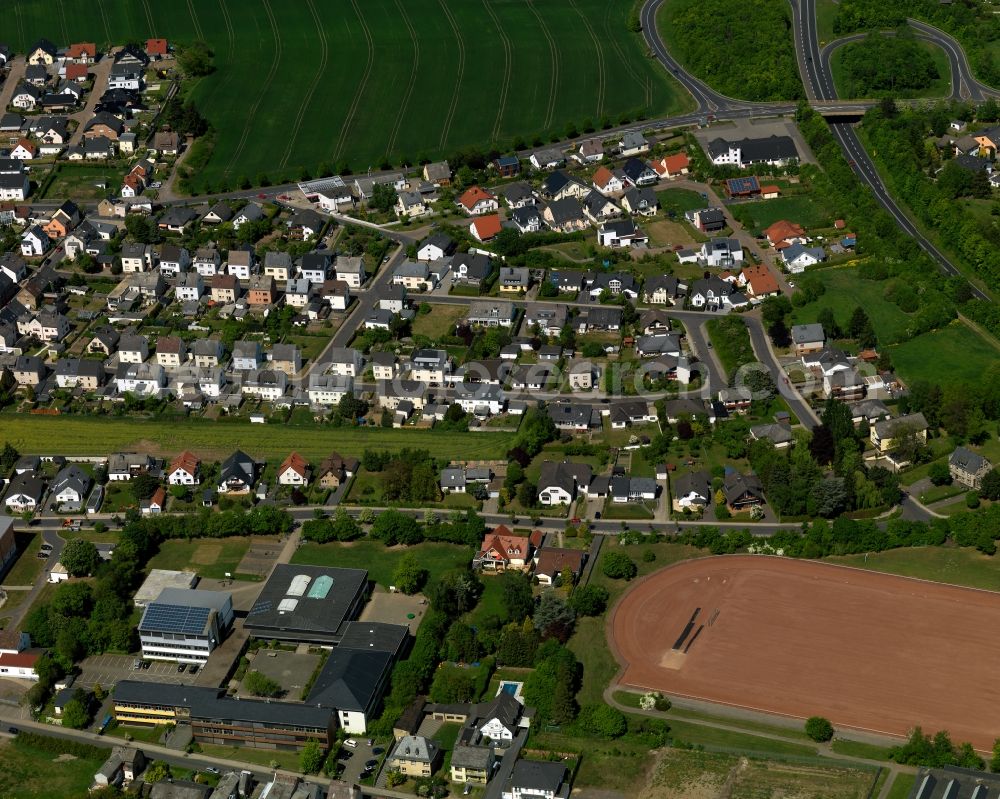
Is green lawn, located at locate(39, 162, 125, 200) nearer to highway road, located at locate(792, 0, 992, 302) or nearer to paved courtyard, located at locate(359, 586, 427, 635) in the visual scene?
paved courtyard, located at locate(359, 586, 427, 635)

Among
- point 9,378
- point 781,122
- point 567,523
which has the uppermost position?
point 781,122

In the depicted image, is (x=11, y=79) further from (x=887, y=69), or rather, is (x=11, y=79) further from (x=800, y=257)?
(x=887, y=69)

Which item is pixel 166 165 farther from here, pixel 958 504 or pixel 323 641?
pixel 958 504

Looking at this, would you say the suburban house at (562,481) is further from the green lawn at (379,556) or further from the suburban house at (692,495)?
the green lawn at (379,556)

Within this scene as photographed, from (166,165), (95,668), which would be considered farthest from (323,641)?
(166,165)

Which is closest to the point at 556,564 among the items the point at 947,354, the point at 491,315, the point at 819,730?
the point at 819,730

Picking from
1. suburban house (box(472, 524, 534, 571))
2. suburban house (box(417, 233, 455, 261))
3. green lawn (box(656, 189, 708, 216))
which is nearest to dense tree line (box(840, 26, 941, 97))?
green lawn (box(656, 189, 708, 216))
